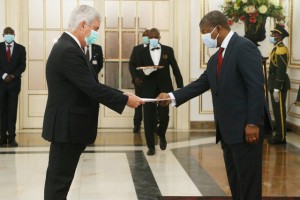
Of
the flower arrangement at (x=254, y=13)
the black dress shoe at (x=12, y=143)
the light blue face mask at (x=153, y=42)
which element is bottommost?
the black dress shoe at (x=12, y=143)

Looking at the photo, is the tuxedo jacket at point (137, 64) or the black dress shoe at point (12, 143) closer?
the tuxedo jacket at point (137, 64)

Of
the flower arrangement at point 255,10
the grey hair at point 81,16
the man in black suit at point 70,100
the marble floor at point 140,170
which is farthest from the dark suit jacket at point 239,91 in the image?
the flower arrangement at point 255,10

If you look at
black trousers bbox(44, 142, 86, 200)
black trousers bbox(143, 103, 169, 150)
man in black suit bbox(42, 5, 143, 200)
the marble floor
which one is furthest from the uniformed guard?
black trousers bbox(44, 142, 86, 200)

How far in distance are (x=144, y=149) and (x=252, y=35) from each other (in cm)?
254

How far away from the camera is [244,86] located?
12.2ft

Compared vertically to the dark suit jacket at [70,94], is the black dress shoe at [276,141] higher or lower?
lower

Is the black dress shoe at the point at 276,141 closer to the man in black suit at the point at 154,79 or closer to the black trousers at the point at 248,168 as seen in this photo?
the man in black suit at the point at 154,79

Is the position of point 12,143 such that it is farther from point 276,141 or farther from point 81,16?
point 81,16

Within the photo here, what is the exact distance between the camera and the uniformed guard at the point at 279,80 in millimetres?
7934

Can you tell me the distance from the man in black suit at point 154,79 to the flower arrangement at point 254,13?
1.89 metres

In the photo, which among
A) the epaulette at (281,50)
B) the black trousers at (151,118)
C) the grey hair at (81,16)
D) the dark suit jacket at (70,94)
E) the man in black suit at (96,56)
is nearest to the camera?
the dark suit jacket at (70,94)

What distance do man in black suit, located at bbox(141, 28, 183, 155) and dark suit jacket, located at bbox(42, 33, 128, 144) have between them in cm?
345

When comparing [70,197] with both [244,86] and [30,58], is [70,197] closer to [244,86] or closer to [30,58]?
[244,86]

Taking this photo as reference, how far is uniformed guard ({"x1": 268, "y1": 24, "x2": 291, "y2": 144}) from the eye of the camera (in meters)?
7.93
